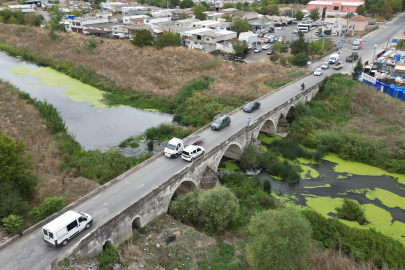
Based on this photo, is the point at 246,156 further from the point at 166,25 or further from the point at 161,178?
the point at 166,25

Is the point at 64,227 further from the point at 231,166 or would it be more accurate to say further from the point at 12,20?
the point at 12,20

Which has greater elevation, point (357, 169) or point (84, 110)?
point (84, 110)

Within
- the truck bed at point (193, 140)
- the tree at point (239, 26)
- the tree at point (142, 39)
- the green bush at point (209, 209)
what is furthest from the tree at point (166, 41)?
the green bush at point (209, 209)

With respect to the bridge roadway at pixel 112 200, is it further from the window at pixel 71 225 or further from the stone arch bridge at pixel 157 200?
the stone arch bridge at pixel 157 200

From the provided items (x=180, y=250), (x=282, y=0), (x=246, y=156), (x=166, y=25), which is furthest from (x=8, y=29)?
(x=282, y=0)

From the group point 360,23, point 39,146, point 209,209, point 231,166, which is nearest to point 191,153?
point 209,209

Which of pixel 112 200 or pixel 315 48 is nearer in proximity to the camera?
pixel 112 200

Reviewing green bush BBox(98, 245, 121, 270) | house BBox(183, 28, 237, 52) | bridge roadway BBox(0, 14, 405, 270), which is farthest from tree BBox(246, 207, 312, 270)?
house BBox(183, 28, 237, 52)
